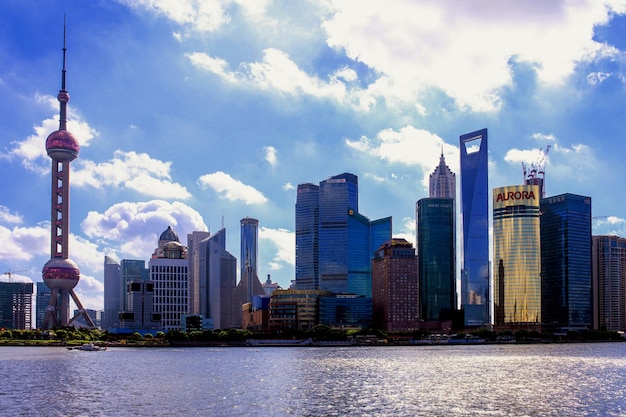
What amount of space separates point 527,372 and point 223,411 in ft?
273

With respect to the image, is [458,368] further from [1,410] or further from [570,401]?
[1,410]

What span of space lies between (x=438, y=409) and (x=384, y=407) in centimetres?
714

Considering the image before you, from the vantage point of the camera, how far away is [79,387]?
127812mm

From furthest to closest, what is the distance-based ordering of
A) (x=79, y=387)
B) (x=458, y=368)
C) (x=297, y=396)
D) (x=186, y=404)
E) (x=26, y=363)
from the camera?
(x=26, y=363) → (x=458, y=368) → (x=79, y=387) → (x=297, y=396) → (x=186, y=404)

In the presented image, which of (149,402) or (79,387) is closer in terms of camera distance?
(149,402)

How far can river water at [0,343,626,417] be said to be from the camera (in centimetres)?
9862

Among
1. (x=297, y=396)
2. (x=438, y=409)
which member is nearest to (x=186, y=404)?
(x=297, y=396)

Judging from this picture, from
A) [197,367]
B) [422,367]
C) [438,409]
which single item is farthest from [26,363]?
[438,409]

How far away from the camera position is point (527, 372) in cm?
15850

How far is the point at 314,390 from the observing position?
122m

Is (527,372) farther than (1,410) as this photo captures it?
Yes

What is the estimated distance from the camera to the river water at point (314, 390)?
98.6 metres

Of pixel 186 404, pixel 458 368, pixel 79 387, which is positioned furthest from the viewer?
pixel 458 368

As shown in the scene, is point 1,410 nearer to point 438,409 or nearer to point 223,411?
point 223,411
